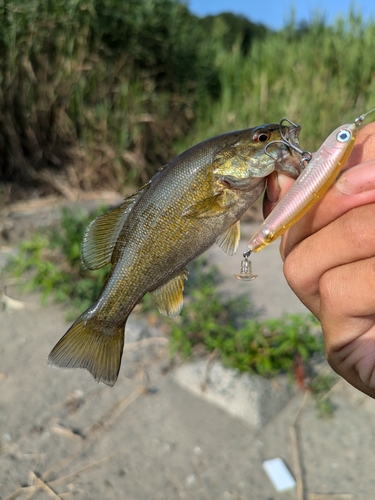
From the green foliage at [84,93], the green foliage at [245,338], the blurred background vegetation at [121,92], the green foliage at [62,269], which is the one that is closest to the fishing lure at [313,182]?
the green foliage at [245,338]

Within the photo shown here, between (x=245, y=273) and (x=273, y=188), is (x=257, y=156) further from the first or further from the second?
(x=245, y=273)

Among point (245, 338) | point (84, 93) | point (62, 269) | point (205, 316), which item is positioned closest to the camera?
point (245, 338)

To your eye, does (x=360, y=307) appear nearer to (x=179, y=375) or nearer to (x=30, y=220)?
(x=179, y=375)

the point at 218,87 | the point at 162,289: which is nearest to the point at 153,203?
the point at 162,289

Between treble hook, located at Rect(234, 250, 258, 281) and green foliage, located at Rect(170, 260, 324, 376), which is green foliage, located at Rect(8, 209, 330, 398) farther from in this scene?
treble hook, located at Rect(234, 250, 258, 281)

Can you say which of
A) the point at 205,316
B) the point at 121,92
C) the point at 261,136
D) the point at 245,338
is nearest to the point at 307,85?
the point at 121,92
